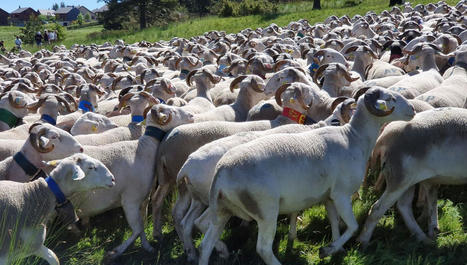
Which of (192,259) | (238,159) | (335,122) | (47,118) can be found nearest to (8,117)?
(47,118)

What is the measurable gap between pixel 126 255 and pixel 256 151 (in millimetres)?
1961

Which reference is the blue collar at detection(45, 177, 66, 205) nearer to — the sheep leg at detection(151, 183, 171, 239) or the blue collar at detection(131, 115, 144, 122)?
→ the sheep leg at detection(151, 183, 171, 239)

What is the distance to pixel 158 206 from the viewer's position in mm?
5848

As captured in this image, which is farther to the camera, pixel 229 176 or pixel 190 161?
pixel 190 161

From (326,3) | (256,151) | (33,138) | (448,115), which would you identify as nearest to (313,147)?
(256,151)

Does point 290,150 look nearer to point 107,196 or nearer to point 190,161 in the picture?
point 190,161

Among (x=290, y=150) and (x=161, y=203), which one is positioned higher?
(x=290, y=150)

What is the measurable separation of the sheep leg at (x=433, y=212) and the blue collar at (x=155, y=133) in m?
3.02

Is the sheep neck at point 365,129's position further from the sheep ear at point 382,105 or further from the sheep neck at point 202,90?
the sheep neck at point 202,90

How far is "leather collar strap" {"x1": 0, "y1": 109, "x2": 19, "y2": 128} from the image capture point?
298 inches

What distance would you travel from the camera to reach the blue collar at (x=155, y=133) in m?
6.06

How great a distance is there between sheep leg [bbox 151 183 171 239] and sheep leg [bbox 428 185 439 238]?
9.29 ft

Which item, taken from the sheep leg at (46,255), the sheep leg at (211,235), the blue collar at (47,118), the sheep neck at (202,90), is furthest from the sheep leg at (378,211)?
the blue collar at (47,118)

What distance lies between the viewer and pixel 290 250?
521 cm
